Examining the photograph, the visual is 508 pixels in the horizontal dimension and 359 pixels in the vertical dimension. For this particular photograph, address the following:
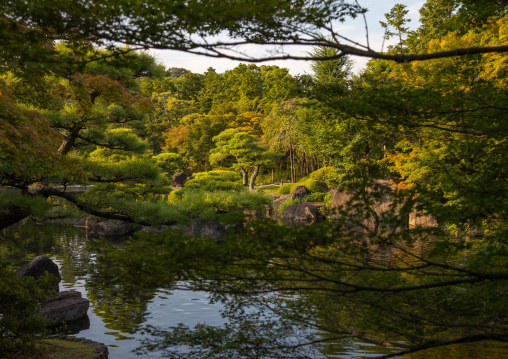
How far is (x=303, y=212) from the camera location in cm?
1984

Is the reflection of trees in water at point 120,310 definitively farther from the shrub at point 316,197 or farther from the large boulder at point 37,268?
the shrub at point 316,197

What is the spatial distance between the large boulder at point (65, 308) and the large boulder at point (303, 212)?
1367 cm

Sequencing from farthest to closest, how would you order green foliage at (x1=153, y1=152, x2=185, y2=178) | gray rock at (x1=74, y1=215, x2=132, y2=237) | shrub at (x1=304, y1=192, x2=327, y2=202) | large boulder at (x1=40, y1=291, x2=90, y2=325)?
1. green foliage at (x1=153, y1=152, x2=185, y2=178)
2. shrub at (x1=304, y1=192, x2=327, y2=202)
3. gray rock at (x1=74, y1=215, x2=132, y2=237)
4. large boulder at (x1=40, y1=291, x2=90, y2=325)

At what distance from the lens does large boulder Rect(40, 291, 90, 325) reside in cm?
663

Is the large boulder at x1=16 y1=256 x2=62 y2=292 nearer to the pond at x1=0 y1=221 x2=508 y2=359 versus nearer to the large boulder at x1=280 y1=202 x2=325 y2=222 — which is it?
the pond at x1=0 y1=221 x2=508 y2=359

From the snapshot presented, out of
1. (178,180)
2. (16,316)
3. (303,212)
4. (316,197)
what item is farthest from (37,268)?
(178,180)

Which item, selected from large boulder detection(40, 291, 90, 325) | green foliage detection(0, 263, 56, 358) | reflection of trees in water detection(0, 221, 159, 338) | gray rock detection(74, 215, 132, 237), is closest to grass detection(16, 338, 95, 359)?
green foliage detection(0, 263, 56, 358)

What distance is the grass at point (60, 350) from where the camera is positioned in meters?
4.64

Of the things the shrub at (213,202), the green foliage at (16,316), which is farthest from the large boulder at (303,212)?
the green foliage at (16,316)

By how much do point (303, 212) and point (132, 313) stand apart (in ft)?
43.6

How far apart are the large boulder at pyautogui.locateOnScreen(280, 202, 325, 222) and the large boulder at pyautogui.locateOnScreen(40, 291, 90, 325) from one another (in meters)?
13.7

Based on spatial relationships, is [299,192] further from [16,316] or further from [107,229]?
[16,316]

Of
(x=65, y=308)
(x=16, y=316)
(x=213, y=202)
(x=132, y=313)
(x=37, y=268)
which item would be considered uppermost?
(x=213, y=202)

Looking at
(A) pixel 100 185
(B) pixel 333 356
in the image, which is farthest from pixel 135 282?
(A) pixel 100 185
